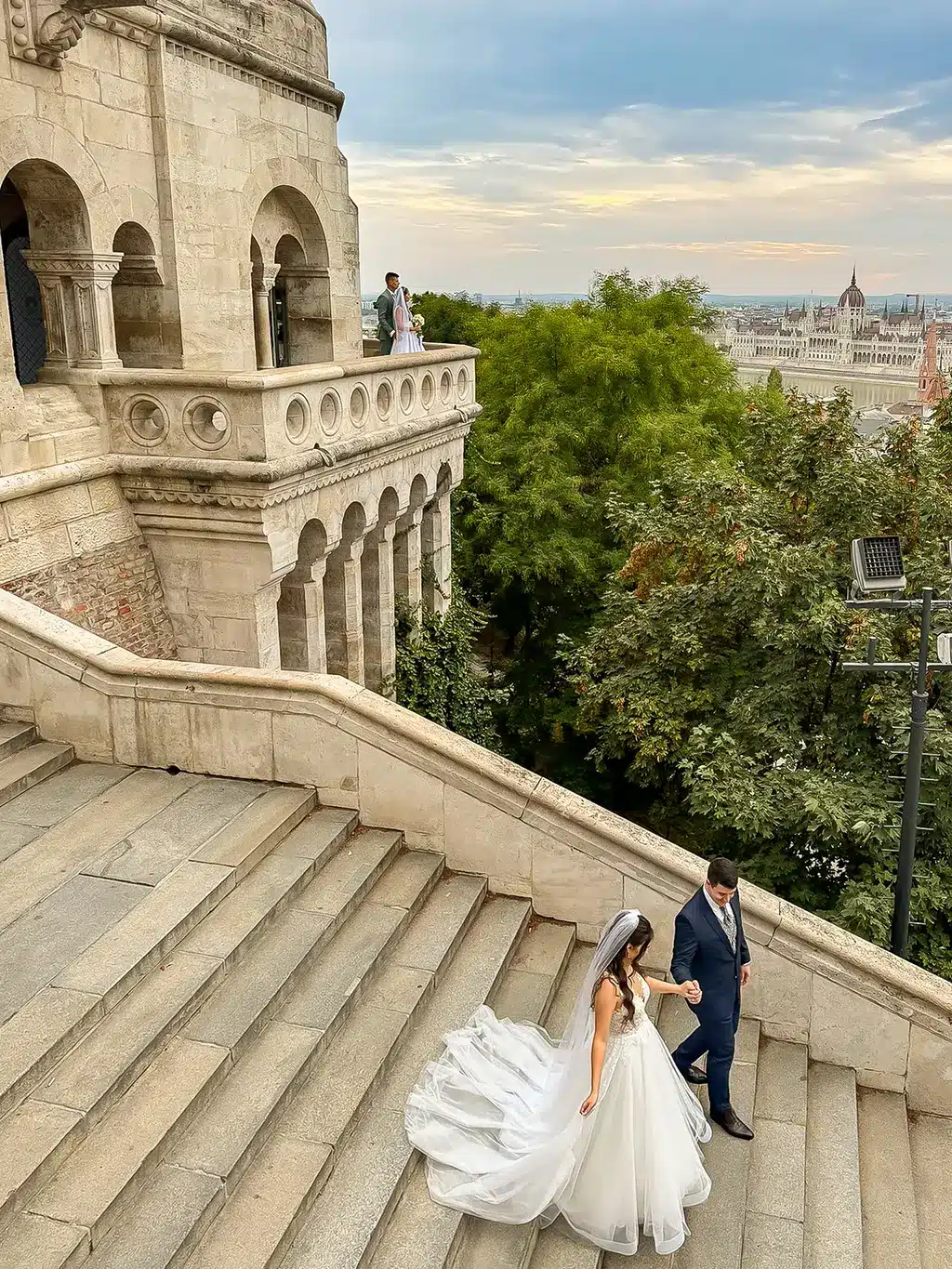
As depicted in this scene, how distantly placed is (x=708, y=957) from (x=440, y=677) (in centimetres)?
994

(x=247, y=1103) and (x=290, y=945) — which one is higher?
(x=290, y=945)

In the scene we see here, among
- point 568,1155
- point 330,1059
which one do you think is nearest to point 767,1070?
point 568,1155

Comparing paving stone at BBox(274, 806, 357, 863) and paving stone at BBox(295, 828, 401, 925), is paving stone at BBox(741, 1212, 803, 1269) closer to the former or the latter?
paving stone at BBox(295, 828, 401, 925)

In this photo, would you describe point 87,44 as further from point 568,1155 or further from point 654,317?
point 654,317

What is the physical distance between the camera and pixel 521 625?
2439 centimetres

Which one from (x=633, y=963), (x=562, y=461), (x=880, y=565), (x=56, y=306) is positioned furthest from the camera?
(x=562, y=461)

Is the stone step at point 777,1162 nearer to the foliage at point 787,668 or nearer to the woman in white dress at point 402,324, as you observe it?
the foliage at point 787,668

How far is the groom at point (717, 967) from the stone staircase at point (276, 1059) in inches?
10.7

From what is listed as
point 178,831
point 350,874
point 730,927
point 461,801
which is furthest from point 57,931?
point 730,927

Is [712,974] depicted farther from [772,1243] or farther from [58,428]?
[58,428]

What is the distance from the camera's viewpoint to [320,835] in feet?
22.8

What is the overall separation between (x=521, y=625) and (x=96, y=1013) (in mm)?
19617

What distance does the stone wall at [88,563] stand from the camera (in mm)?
9133

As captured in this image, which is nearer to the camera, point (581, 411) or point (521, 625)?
point (581, 411)
